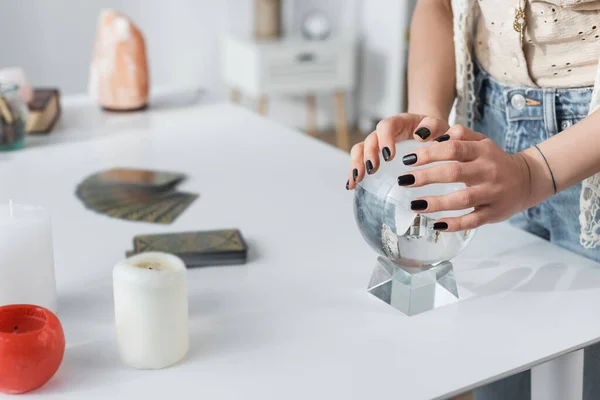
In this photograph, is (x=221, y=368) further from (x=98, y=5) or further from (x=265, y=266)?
(x=98, y=5)

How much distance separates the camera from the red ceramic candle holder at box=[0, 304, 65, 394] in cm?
67

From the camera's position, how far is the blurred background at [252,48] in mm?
3230

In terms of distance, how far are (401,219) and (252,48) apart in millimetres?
2666

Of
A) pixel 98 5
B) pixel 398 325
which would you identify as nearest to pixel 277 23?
pixel 98 5

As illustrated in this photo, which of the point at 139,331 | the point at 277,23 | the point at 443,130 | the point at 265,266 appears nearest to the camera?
the point at 139,331

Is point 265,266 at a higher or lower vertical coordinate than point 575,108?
lower

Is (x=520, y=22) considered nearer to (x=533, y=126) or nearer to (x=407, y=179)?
(x=533, y=126)

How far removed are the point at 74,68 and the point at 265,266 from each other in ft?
8.61

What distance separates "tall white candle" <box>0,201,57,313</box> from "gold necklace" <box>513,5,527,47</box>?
0.64 m

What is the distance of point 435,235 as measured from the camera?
0.80 meters

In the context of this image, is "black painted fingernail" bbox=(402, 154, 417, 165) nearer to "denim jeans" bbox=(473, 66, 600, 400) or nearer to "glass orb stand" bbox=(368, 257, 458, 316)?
"glass orb stand" bbox=(368, 257, 458, 316)

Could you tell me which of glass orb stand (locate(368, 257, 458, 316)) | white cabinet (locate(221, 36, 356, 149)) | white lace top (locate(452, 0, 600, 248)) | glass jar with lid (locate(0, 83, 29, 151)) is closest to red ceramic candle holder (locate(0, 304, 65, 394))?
glass orb stand (locate(368, 257, 458, 316))

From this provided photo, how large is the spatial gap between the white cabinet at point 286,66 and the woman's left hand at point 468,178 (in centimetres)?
264

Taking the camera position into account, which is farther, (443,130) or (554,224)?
(554,224)
